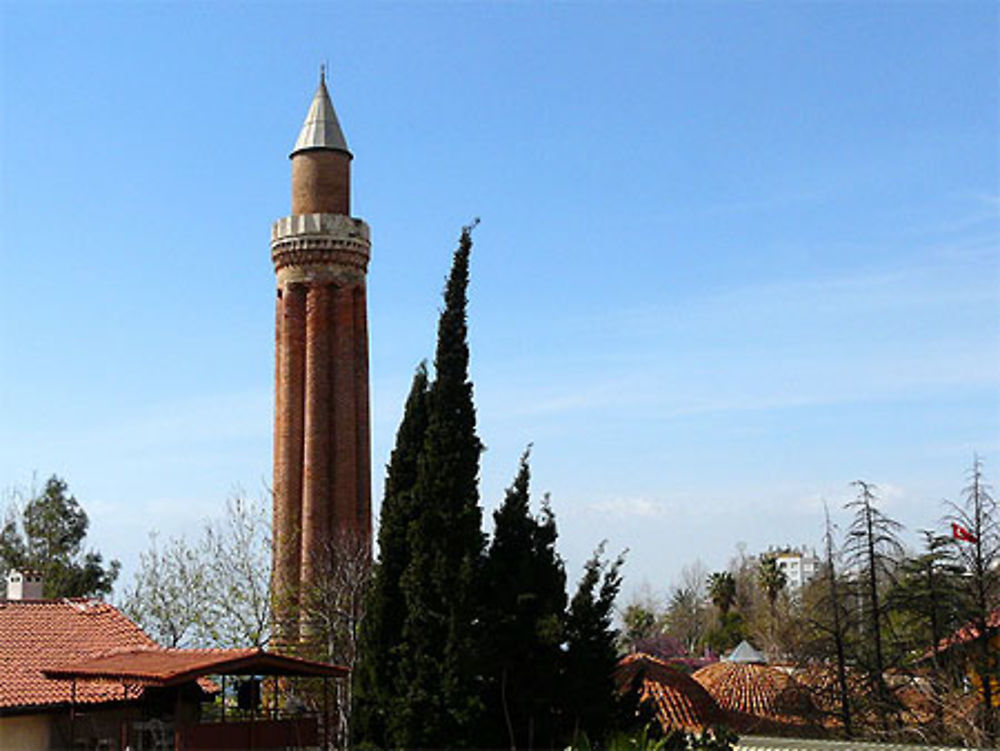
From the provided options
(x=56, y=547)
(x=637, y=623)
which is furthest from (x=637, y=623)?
(x=56, y=547)

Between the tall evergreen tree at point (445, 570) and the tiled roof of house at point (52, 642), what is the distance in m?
6.85

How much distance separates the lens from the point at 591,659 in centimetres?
1691

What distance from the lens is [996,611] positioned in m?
21.3

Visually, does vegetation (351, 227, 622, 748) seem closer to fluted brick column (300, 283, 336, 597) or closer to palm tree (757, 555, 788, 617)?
fluted brick column (300, 283, 336, 597)

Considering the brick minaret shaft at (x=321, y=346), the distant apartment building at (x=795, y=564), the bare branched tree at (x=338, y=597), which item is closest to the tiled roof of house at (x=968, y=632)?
the bare branched tree at (x=338, y=597)

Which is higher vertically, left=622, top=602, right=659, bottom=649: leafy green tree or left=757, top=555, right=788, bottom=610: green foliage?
left=757, top=555, right=788, bottom=610: green foliage

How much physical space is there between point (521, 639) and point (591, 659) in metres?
1.19

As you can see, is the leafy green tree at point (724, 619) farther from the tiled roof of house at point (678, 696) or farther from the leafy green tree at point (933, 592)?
the leafy green tree at point (933, 592)

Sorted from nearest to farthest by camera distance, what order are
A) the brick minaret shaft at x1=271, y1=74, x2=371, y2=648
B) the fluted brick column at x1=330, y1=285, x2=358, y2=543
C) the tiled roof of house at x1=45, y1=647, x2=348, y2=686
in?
the tiled roof of house at x1=45, y1=647, x2=348, y2=686
the fluted brick column at x1=330, y1=285, x2=358, y2=543
the brick minaret shaft at x1=271, y1=74, x2=371, y2=648

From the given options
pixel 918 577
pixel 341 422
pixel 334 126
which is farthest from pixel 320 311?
pixel 918 577

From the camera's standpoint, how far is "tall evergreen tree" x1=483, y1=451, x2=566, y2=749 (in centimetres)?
1616

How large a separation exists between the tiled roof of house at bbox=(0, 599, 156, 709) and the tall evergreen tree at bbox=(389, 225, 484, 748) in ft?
22.5

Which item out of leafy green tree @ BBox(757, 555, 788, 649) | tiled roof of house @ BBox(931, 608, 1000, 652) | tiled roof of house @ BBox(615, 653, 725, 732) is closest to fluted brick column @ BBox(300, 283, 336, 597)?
tiled roof of house @ BBox(615, 653, 725, 732)

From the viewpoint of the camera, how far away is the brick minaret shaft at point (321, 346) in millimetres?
33500
